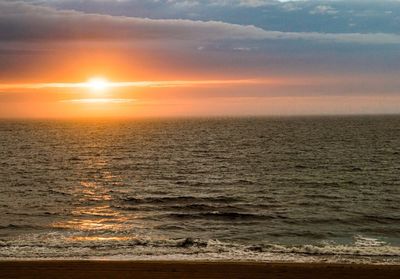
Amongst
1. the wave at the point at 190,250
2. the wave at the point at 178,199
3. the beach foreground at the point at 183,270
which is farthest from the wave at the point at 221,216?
the beach foreground at the point at 183,270

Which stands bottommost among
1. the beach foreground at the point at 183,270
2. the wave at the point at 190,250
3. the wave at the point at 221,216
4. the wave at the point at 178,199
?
the wave at the point at 178,199

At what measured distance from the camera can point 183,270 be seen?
1800 centimetres

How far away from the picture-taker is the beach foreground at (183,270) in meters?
17.4

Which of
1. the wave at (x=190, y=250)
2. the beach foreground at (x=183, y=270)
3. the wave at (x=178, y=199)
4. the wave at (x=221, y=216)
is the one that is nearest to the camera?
the beach foreground at (x=183, y=270)

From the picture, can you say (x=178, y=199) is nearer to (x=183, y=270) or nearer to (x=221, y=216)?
(x=221, y=216)

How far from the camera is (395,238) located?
86.0ft

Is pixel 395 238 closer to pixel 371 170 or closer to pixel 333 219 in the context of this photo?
pixel 333 219

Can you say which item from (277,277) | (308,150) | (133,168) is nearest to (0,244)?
(277,277)

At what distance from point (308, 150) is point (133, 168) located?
3328 cm

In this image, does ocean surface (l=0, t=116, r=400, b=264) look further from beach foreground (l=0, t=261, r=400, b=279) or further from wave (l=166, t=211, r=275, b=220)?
beach foreground (l=0, t=261, r=400, b=279)

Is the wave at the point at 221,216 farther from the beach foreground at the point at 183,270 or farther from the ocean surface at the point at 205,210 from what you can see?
the beach foreground at the point at 183,270

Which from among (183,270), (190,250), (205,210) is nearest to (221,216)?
(205,210)

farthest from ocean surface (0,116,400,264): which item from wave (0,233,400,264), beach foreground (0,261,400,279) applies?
beach foreground (0,261,400,279)

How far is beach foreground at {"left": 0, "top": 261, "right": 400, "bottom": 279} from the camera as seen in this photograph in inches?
686
